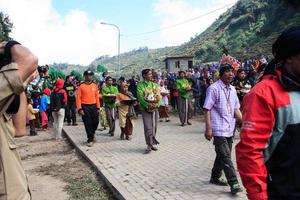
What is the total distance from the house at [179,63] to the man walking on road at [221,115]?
29.4 meters

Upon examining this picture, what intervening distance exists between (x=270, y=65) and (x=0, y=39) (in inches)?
65.6

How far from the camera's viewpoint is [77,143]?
1338 cm

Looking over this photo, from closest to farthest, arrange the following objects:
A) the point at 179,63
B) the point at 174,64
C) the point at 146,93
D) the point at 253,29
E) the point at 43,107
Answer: the point at 146,93 → the point at 43,107 → the point at 179,63 → the point at 174,64 → the point at 253,29

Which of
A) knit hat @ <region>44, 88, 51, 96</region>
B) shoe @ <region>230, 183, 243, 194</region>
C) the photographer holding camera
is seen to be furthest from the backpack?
the photographer holding camera

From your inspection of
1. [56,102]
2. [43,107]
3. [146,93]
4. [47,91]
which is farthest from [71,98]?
[146,93]

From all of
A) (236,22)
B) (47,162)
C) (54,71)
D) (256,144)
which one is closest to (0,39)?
(256,144)

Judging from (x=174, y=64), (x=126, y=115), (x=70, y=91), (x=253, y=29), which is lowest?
(x=126, y=115)

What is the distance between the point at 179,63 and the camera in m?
37.8

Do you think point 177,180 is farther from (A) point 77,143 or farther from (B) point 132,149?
(A) point 77,143

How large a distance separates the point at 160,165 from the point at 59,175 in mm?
2122

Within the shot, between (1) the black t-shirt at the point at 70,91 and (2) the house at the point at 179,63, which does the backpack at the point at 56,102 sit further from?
(2) the house at the point at 179,63

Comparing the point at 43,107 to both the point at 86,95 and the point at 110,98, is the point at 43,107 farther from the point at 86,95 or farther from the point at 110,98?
the point at 86,95

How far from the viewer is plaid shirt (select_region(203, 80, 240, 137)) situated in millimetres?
7051

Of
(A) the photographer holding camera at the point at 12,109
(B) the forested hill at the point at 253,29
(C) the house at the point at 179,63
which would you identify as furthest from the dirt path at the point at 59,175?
(C) the house at the point at 179,63
